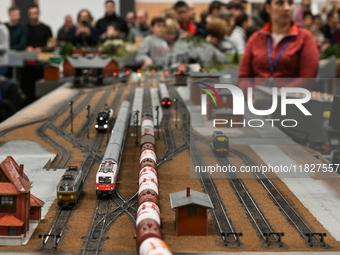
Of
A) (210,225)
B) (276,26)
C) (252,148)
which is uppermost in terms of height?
(276,26)

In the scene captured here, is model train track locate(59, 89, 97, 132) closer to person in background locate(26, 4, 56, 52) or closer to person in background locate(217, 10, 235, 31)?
person in background locate(26, 4, 56, 52)

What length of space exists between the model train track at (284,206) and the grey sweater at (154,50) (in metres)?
19.3

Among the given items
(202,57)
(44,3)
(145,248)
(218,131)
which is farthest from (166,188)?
(44,3)

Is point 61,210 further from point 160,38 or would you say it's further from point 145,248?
point 160,38

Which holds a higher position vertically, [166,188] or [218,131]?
[218,131]

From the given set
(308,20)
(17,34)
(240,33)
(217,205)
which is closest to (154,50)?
(240,33)

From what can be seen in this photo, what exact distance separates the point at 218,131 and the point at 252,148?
1.07m

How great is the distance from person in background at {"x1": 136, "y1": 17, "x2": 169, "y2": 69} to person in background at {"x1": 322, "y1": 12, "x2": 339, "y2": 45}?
1283 cm

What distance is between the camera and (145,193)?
38.5 ft

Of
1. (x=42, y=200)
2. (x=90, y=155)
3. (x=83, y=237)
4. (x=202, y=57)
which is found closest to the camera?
(x=83, y=237)

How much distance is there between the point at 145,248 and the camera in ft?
30.4

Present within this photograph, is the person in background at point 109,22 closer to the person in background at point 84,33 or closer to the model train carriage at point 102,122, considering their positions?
the person in background at point 84,33

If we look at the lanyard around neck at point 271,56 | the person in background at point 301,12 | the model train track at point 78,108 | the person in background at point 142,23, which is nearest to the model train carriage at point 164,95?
the model train track at point 78,108

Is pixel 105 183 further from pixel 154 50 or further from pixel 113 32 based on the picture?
pixel 113 32
